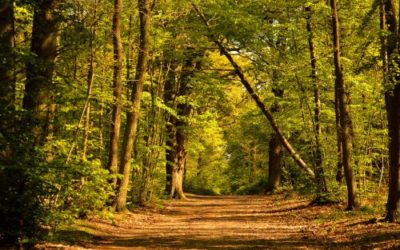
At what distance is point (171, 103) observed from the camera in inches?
1045

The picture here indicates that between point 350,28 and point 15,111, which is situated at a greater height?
point 350,28

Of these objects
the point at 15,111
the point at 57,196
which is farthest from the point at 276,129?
the point at 15,111

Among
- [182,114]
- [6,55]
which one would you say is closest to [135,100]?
[6,55]

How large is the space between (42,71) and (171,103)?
55.1 feet

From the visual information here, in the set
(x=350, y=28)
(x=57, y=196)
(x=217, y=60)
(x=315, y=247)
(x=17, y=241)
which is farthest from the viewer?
(x=217, y=60)

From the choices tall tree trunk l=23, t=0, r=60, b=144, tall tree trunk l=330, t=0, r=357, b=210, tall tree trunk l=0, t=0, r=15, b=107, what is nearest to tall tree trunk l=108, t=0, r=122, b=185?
tall tree trunk l=23, t=0, r=60, b=144

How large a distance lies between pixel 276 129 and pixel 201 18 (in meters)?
6.18

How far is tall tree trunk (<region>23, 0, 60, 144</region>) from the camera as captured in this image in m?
9.62

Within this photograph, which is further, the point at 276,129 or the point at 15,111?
the point at 276,129

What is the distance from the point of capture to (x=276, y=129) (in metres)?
23.5

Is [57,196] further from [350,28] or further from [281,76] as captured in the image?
[350,28]

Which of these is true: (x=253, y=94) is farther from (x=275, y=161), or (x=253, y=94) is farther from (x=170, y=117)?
(x=275, y=161)

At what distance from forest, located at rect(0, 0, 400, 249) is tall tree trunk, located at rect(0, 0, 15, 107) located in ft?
0.09

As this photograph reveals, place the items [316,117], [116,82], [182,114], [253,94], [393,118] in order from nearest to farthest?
[393,118] < [116,82] < [316,117] < [253,94] < [182,114]
